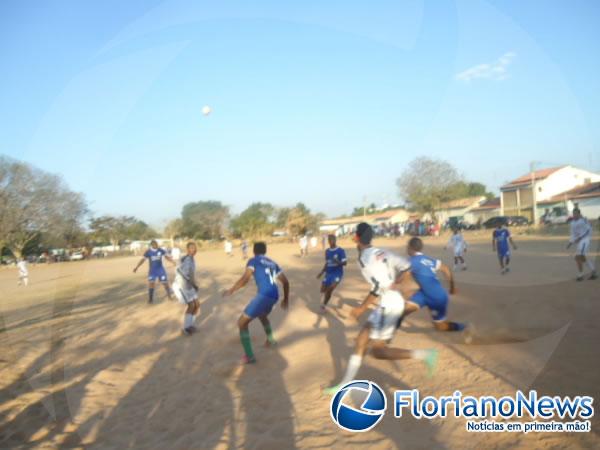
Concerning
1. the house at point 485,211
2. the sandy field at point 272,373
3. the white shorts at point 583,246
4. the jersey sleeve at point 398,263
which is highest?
the house at point 485,211

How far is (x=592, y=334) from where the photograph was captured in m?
6.14

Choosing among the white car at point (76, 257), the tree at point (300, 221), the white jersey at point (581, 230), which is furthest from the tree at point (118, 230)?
the white jersey at point (581, 230)

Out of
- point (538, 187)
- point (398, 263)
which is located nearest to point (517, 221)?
point (538, 187)

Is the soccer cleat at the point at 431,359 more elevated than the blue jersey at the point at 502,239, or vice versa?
the blue jersey at the point at 502,239

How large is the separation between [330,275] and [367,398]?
5087 millimetres

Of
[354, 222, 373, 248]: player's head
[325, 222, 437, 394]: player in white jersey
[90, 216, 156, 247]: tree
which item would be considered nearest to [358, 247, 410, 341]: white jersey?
[325, 222, 437, 394]: player in white jersey

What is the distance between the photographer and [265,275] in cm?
669

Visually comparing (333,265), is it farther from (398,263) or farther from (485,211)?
(485,211)

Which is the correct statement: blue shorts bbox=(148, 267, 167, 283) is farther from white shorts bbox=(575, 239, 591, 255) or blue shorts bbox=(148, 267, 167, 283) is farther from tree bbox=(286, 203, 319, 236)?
tree bbox=(286, 203, 319, 236)

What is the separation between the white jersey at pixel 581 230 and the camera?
10.6 metres

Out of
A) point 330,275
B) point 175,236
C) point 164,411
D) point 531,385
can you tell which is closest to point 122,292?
point 330,275

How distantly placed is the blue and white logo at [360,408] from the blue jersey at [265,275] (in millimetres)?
2050

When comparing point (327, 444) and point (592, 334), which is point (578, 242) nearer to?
point (592, 334)

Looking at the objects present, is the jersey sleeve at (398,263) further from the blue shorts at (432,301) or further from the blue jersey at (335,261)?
the blue jersey at (335,261)
